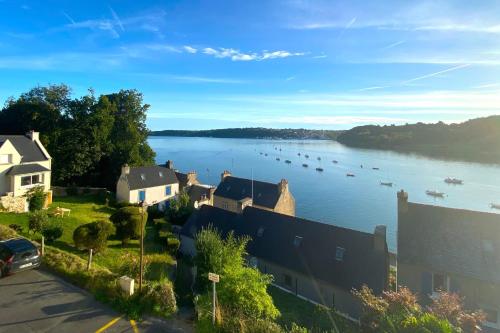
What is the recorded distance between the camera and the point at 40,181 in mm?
39688

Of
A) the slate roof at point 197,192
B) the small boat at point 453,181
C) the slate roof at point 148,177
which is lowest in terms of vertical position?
the small boat at point 453,181

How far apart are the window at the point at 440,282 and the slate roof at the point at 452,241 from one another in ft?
1.77

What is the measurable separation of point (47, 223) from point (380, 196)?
7502 cm

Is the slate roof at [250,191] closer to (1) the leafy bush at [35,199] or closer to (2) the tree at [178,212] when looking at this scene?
(2) the tree at [178,212]

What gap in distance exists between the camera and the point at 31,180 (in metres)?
38.5

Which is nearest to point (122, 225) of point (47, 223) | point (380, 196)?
point (47, 223)

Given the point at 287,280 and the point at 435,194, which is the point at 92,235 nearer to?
the point at 287,280

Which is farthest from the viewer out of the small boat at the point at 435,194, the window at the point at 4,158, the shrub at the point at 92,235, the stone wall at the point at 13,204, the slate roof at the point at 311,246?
the small boat at the point at 435,194

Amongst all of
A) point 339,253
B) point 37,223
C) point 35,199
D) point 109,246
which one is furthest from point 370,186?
point 37,223

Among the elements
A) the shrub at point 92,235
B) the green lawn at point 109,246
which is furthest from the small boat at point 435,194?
the shrub at point 92,235

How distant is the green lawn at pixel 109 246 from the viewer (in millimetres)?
21344

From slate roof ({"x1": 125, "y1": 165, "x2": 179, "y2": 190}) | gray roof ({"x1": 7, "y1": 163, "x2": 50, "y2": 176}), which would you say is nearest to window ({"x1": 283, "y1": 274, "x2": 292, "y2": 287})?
slate roof ({"x1": 125, "y1": 165, "x2": 179, "y2": 190})

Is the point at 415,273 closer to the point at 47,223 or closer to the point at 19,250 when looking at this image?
the point at 19,250

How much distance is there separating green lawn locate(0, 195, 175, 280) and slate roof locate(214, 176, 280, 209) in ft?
43.1
